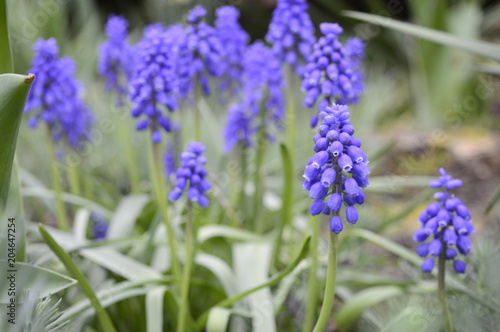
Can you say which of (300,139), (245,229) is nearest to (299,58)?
(245,229)

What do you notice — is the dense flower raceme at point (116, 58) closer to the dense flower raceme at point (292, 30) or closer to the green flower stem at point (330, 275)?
the dense flower raceme at point (292, 30)

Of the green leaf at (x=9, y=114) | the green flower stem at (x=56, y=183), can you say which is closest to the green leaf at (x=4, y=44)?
the green leaf at (x=9, y=114)

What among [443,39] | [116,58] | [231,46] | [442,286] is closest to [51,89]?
[116,58]

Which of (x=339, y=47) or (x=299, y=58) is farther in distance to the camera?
(x=299, y=58)

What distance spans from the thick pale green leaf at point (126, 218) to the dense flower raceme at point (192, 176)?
49.6 inches

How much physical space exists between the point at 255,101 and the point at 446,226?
71.0 inches

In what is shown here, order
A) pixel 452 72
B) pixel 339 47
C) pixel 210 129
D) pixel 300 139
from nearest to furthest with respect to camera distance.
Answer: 1. pixel 339 47
2. pixel 210 129
3. pixel 300 139
4. pixel 452 72

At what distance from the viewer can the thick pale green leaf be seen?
388 centimetres

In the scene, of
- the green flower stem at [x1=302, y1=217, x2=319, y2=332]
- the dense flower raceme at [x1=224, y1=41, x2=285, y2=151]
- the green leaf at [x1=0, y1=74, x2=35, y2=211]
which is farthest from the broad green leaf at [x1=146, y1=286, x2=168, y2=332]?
the dense flower raceme at [x1=224, y1=41, x2=285, y2=151]

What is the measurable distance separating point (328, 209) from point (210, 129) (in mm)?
2955

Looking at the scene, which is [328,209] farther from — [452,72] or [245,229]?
[452,72]

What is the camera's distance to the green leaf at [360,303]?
3344 mm

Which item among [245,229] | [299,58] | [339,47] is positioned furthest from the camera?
[245,229]

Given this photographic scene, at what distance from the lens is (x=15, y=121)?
2.30 m
